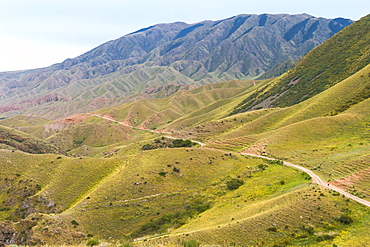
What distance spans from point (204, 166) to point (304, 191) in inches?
1227

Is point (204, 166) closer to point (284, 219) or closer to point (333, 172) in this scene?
point (333, 172)

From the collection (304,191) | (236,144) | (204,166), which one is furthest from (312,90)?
(304,191)

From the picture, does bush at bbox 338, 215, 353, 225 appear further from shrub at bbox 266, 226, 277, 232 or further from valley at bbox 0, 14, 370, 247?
shrub at bbox 266, 226, 277, 232

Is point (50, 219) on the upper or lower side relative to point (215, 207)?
upper

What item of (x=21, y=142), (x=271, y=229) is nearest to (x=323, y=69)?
(x=271, y=229)

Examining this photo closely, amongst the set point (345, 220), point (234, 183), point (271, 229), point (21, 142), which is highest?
point (21, 142)

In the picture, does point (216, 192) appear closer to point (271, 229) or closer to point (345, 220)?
point (271, 229)

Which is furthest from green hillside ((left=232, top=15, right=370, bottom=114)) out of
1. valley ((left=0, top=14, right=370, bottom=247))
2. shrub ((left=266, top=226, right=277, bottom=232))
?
shrub ((left=266, top=226, right=277, bottom=232))

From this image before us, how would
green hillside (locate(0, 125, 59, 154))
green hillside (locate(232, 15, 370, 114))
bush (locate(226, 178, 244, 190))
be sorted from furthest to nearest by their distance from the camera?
green hillside (locate(232, 15, 370, 114)), green hillside (locate(0, 125, 59, 154)), bush (locate(226, 178, 244, 190))

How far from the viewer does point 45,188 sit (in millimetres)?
58375

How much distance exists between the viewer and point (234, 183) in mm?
52062

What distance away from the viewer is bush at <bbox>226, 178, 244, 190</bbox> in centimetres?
5091

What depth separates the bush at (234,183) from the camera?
50912mm

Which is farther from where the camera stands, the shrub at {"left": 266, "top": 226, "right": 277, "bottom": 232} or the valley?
the valley
